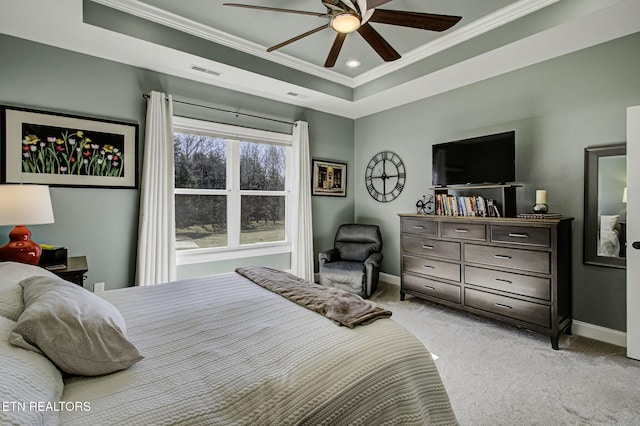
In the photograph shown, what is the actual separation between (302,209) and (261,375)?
11.2 feet

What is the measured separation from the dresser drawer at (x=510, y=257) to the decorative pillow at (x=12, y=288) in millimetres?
3384

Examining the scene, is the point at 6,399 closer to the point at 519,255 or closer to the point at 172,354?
the point at 172,354

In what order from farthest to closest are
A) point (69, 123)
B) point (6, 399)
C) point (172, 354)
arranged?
1. point (69, 123)
2. point (172, 354)
3. point (6, 399)

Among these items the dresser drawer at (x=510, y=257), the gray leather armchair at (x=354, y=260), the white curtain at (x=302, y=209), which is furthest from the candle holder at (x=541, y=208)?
the white curtain at (x=302, y=209)

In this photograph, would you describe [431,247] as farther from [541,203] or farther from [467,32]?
[467,32]

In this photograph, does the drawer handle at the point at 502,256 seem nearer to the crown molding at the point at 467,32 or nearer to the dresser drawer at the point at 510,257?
the dresser drawer at the point at 510,257

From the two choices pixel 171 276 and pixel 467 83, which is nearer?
pixel 171 276

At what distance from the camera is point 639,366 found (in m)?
2.39

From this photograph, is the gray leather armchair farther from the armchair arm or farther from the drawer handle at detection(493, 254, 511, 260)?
the drawer handle at detection(493, 254, 511, 260)

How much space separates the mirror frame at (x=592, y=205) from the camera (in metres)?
2.82

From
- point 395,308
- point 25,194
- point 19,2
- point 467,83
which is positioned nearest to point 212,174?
point 25,194

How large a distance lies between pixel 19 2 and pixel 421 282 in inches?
171

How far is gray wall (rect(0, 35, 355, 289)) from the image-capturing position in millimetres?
2779

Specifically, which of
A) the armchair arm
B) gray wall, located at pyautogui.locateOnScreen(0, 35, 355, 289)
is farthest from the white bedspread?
the armchair arm
